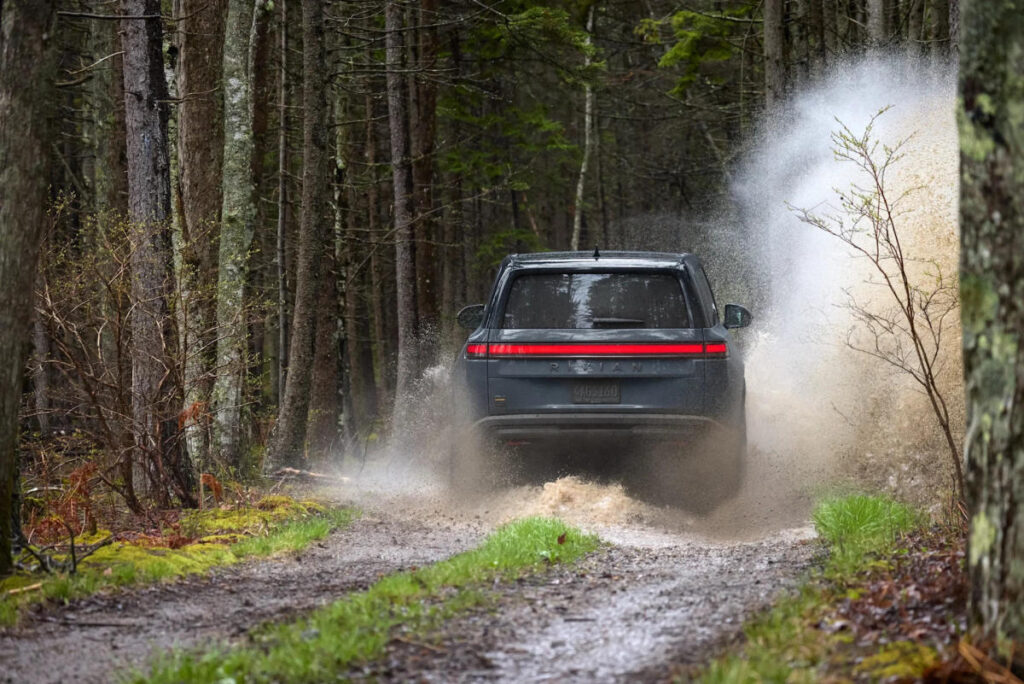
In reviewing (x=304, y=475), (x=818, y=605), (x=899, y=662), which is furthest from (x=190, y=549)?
(x=899, y=662)

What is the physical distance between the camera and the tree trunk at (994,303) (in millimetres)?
4148

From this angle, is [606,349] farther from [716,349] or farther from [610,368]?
[716,349]

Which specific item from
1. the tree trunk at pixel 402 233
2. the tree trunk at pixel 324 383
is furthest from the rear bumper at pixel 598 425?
the tree trunk at pixel 402 233

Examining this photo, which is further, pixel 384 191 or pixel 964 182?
pixel 384 191

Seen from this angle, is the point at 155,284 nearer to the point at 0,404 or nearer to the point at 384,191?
the point at 0,404

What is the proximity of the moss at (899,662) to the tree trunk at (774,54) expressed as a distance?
15958 millimetres

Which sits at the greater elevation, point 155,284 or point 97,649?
point 155,284

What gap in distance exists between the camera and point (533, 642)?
5145mm

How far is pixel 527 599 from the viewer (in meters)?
6.02

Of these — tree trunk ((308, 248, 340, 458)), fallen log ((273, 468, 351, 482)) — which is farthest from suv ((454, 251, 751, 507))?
tree trunk ((308, 248, 340, 458))

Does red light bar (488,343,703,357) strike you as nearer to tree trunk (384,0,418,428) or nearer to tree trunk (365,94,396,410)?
tree trunk (384,0,418,428)

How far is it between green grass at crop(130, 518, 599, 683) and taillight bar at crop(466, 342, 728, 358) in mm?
1782

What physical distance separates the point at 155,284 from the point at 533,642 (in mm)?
5697

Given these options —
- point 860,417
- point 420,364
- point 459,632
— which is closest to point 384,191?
point 420,364
